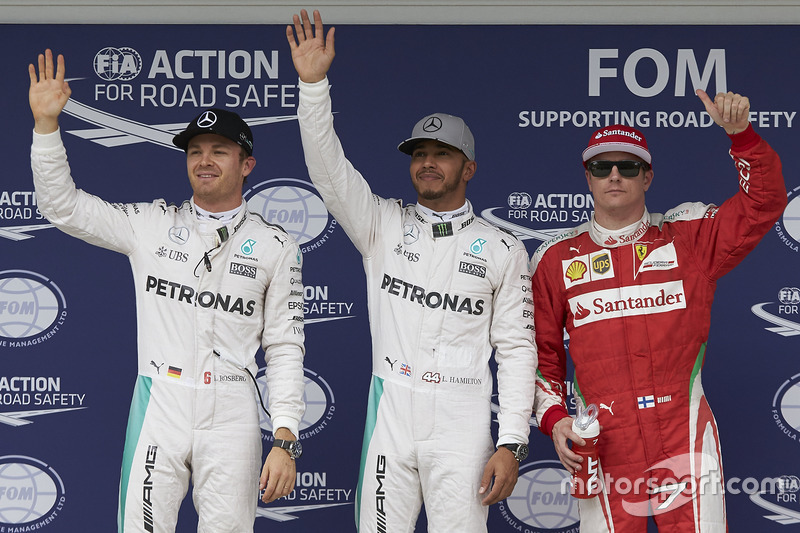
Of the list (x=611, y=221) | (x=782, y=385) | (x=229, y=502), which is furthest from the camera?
(x=782, y=385)

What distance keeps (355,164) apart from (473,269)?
43.0 inches

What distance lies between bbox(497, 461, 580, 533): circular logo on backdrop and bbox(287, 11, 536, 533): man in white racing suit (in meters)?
1.04

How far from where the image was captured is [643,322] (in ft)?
8.75

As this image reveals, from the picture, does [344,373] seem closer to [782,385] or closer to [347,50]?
[347,50]

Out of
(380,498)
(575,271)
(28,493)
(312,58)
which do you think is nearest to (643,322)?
(575,271)

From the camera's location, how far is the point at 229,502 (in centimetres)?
257

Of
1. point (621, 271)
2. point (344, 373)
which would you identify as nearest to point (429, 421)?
point (621, 271)

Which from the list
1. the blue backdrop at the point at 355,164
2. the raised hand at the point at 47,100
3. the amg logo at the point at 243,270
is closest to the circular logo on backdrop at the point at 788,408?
the blue backdrop at the point at 355,164

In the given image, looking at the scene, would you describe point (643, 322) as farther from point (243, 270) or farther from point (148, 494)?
point (148, 494)

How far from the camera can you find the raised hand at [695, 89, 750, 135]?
2.47 metres

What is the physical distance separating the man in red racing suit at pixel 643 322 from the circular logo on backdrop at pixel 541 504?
3.18 ft

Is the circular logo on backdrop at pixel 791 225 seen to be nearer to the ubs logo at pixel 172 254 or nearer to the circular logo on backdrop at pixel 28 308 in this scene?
the ubs logo at pixel 172 254

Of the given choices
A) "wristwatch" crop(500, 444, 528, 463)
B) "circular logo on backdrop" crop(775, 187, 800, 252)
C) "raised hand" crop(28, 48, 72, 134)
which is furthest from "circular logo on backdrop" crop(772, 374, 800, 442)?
"raised hand" crop(28, 48, 72, 134)

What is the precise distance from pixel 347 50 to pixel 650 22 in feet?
3.92
